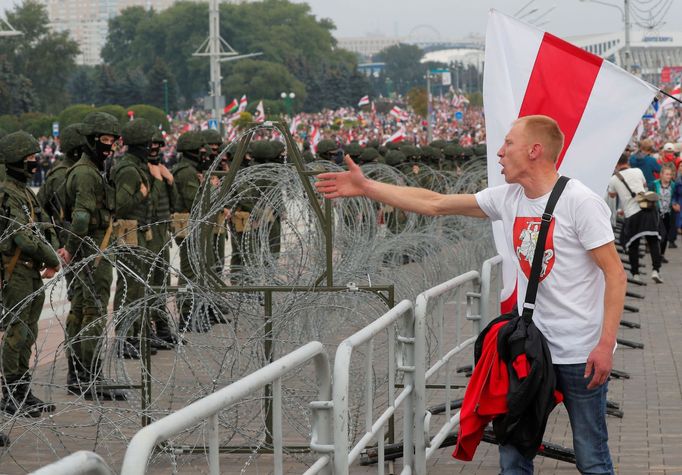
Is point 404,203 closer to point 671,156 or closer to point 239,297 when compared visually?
point 239,297

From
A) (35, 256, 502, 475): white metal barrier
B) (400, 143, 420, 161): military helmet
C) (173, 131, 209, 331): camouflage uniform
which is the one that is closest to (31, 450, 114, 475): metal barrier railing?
(35, 256, 502, 475): white metal barrier

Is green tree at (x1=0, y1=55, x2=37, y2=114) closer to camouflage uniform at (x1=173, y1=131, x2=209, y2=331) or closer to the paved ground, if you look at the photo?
camouflage uniform at (x1=173, y1=131, x2=209, y2=331)

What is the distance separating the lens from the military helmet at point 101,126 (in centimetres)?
919

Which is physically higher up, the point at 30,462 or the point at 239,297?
the point at 239,297

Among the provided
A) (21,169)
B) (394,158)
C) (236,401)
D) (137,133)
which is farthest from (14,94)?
(236,401)

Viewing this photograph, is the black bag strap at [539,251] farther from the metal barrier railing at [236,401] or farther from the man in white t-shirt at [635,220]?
the man in white t-shirt at [635,220]

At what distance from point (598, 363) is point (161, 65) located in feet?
425

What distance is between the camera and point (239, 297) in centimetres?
726

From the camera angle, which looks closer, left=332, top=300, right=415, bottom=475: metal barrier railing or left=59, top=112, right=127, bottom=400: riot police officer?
left=332, top=300, right=415, bottom=475: metal barrier railing

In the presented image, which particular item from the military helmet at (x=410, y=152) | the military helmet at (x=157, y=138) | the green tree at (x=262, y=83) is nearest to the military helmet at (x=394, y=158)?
the military helmet at (x=410, y=152)

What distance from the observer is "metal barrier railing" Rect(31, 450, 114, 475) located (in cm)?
242

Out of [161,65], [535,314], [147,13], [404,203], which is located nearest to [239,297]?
[404,203]

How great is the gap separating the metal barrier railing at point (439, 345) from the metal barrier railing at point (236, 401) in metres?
1.65

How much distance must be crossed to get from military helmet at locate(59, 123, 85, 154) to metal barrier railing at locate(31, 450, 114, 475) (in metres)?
7.04
